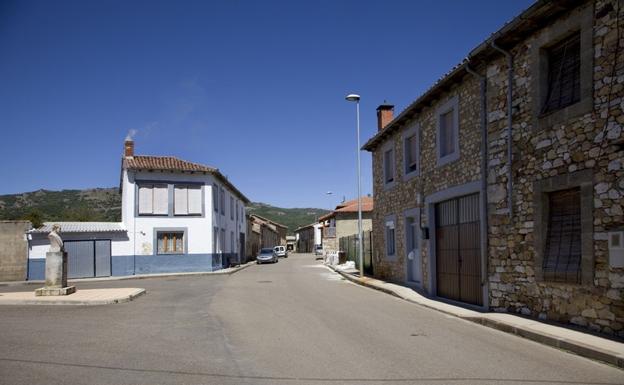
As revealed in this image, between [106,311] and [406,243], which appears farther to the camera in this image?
[406,243]

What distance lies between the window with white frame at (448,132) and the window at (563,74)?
3797 millimetres

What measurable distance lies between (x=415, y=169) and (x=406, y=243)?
267cm

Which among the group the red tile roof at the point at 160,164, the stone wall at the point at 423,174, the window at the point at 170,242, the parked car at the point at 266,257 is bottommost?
the parked car at the point at 266,257

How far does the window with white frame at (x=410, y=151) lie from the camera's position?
683 inches

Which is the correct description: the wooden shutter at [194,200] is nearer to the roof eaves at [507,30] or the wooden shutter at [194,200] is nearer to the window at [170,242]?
the window at [170,242]

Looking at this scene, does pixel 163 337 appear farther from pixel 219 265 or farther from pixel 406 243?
pixel 219 265

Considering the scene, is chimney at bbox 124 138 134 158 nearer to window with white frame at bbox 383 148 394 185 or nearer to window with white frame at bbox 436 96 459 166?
window with white frame at bbox 383 148 394 185

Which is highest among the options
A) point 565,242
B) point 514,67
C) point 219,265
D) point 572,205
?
point 514,67

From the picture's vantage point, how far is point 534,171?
10.0 meters

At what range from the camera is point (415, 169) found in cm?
1767

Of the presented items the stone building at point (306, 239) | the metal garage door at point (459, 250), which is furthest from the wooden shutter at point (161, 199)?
the stone building at point (306, 239)

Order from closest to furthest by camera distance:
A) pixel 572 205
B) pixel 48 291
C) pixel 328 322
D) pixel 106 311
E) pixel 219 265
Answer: pixel 572 205, pixel 328 322, pixel 106 311, pixel 48 291, pixel 219 265

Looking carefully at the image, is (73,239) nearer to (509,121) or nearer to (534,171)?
(509,121)

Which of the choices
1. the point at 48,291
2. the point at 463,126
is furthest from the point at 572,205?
the point at 48,291
